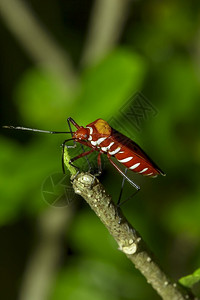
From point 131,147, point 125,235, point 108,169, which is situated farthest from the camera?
point 108,169

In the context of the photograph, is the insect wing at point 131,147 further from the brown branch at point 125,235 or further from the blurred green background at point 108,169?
the blurred green background at point 108,169

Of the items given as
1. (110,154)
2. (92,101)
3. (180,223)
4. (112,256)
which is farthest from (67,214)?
(110,154)

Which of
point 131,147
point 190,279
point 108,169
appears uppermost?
point 131,147

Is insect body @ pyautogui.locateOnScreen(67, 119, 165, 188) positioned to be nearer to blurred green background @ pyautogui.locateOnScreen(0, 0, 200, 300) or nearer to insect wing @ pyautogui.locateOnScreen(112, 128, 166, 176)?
insect wing @ pyautogui.locateOnScreen(112, 128, 166, 176)

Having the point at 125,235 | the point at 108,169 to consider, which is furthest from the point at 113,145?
the point at 108,169

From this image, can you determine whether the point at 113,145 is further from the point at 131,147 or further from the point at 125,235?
the point at 125,235

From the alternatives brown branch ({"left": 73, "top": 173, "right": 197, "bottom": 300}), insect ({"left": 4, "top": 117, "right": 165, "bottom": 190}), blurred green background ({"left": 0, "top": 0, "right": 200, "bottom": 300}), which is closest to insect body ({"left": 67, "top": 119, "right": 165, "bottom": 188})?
insect ({"left": 4, "top": 117, "right": 165, "bottom": 190})

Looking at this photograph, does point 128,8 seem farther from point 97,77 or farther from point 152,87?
point 97,77

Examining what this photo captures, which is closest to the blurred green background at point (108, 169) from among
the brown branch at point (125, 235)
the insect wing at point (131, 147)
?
the insect wing at point (131, 147)

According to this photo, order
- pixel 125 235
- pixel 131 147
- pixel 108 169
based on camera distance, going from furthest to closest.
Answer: pixel 108 169 → pixel 131 147 → pixel 125 235

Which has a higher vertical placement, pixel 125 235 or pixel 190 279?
pixel 125 235
